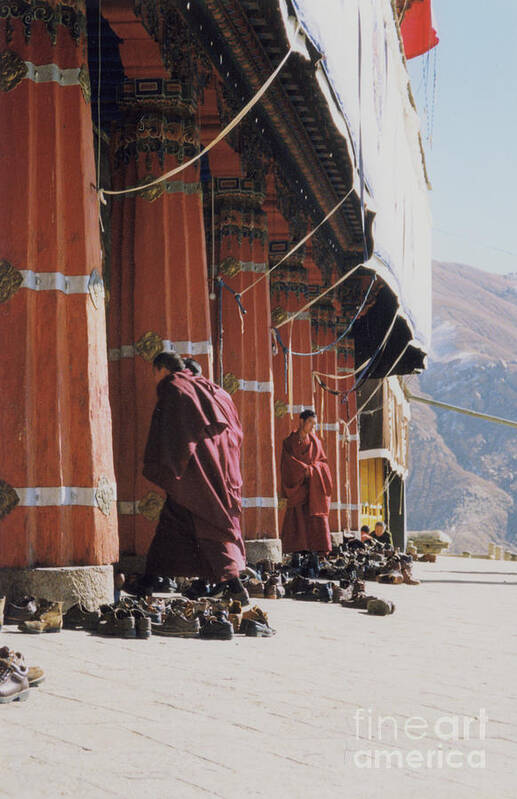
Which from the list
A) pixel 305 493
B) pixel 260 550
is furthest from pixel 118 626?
pixel 305 493

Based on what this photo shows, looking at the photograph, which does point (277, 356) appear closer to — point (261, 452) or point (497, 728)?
point (261, 452)

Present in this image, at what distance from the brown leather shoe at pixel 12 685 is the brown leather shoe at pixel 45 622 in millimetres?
1514

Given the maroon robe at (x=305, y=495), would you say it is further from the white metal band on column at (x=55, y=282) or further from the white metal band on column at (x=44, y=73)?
the white metal band on column at (x=44, y=73)

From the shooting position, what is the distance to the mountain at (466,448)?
9500cm

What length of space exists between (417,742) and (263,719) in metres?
0.43

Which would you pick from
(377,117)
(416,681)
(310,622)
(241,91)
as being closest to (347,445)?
(377,117)

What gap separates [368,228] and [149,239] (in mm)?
2620

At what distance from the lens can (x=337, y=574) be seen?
365 inches

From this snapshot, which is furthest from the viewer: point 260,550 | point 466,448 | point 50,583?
point 466,448

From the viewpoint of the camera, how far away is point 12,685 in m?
2.93

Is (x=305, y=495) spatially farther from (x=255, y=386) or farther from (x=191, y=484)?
(x=191, y=484)

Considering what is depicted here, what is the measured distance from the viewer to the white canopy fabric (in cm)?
702

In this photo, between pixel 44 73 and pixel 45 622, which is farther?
pixel 44 73

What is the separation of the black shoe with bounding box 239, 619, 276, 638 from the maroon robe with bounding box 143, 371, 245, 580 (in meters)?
1.11
